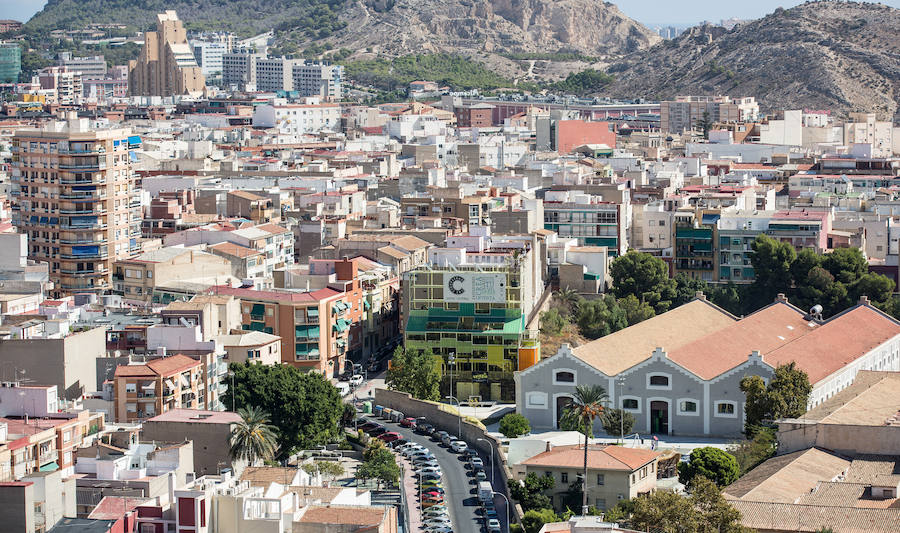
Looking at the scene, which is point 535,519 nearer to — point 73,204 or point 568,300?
point 568,300

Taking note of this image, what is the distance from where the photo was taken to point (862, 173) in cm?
11369

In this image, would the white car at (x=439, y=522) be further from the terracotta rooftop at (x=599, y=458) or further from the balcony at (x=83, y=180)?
the balcony at (x=83, y=180)

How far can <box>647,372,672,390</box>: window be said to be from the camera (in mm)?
58969

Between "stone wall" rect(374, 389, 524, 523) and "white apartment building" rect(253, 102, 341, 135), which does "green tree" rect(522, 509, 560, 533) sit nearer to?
"stone wall" rect(374, 389, 524, 523)

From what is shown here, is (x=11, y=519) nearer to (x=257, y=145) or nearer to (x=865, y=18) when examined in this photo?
(x=257, y=145)

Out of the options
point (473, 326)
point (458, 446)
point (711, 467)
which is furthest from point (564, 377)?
point (711, 467)

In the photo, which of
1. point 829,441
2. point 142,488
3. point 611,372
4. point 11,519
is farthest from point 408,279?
point 11,519

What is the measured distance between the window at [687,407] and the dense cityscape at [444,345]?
0.42 ft

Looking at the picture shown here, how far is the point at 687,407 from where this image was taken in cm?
5888

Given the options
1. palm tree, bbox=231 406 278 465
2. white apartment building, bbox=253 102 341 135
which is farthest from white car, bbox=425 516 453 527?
white apartment building, bbox=253 102 341 135

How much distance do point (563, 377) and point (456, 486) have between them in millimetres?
8829

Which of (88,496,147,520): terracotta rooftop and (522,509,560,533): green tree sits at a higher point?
(88,496,147,520): terracotta rooftop

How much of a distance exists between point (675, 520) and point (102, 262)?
42.5 meters

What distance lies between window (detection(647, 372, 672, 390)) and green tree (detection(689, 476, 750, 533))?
57.6ft
